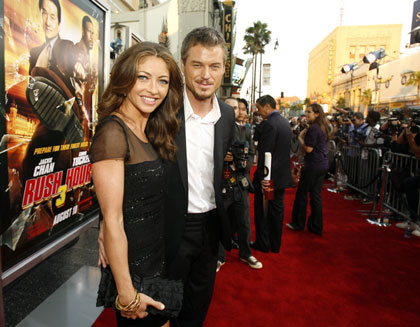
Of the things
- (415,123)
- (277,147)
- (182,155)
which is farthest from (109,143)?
(415,123)

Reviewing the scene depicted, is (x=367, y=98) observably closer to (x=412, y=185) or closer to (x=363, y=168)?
(x=363, y=168)

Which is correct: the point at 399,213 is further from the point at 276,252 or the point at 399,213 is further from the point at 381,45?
the point at 381,45

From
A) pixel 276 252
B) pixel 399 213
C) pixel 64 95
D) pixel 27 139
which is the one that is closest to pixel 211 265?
pixel 27 139

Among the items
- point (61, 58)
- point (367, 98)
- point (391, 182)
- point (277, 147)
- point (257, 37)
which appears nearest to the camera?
point (61, 58)

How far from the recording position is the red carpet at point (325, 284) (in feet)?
9.24

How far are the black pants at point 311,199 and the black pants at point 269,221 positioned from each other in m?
0.83

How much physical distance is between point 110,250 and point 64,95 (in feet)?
3.75

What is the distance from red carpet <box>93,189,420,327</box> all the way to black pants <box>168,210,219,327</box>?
79 cm

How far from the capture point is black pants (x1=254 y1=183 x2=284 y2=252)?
407 cm

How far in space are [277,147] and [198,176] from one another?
2395mm

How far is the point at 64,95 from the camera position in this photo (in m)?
1.88

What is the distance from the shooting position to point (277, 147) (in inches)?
159

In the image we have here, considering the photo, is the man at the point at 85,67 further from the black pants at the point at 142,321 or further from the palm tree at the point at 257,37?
the palm tree at the point at 257,37

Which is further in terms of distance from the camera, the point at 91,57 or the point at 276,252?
the point at 276,252
